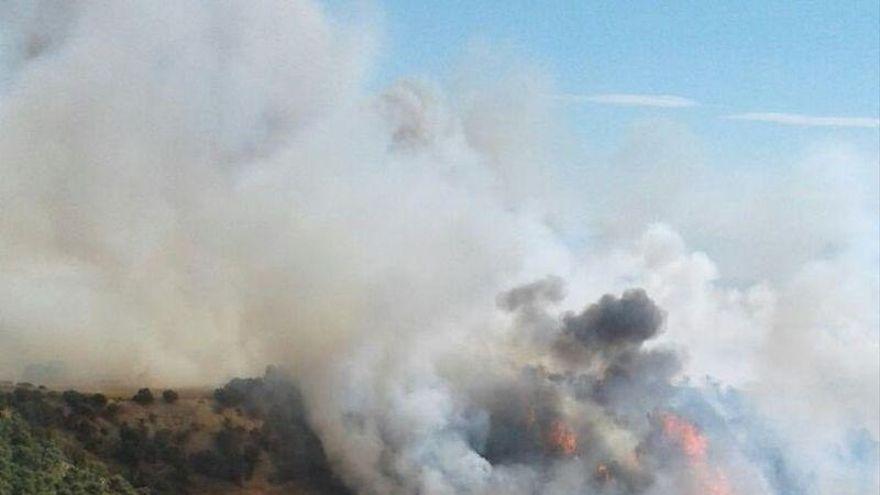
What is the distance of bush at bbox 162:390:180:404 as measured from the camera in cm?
7725

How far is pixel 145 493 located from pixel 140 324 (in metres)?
29.2

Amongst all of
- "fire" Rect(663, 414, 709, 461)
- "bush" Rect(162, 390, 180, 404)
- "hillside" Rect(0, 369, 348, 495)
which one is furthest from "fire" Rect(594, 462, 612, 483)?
"bush" Rect(162, 390, 180, 404)

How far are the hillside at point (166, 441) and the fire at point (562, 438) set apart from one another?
1572cm

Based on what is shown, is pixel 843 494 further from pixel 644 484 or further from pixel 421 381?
pixel 421 381

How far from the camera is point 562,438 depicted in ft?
249

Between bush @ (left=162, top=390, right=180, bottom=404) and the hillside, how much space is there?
0.09m

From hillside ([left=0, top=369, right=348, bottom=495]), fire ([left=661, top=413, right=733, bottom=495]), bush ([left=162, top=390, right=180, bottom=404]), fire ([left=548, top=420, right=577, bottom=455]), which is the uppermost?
fire ([left=661, top=413, right=733, bottom=495])

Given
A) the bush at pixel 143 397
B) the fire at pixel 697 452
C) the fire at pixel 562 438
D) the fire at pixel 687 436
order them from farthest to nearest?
the fire at pixel 687 436 < the fire at pixel 697 452 < the bush at pixel 143 397 < the fire at pixel 562 438

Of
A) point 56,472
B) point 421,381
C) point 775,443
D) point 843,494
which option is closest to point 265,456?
point 421,381

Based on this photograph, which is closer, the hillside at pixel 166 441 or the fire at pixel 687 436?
the hillside at pixel 166 441

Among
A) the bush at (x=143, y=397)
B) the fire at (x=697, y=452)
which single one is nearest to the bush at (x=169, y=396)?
the bush at (x=143, y=397)

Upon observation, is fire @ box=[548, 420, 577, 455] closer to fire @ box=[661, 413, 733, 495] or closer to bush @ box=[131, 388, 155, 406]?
fire @ box=[661, 413, 733, 495]

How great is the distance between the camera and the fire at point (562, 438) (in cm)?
7500

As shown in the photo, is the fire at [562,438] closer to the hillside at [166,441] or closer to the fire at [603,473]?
the fire at [603,473]
